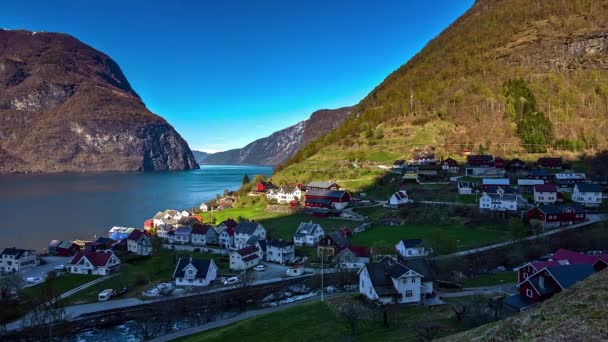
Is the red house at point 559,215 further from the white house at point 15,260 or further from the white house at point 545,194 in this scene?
the white house at point 15,260

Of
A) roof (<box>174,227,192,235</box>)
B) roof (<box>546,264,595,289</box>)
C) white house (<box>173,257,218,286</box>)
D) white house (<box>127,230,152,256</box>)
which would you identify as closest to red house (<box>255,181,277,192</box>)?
roof (<box>174,227,192,235</box>)

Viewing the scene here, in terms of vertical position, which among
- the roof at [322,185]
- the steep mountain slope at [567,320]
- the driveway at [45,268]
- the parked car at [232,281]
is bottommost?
the driveway at [45,268]

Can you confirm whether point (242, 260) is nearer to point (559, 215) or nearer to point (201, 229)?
point (201, 229)

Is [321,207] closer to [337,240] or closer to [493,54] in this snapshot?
[337,240]

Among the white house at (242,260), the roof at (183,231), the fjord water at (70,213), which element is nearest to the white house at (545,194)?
the white house at (242,260)

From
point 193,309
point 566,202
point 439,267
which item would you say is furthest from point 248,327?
point 566,202

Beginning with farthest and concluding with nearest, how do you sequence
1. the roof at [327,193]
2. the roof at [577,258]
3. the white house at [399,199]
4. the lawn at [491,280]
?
the roof at [327,193] → the white house at [399,199] → the lawn at [491,280] → the roof at [577,258]
